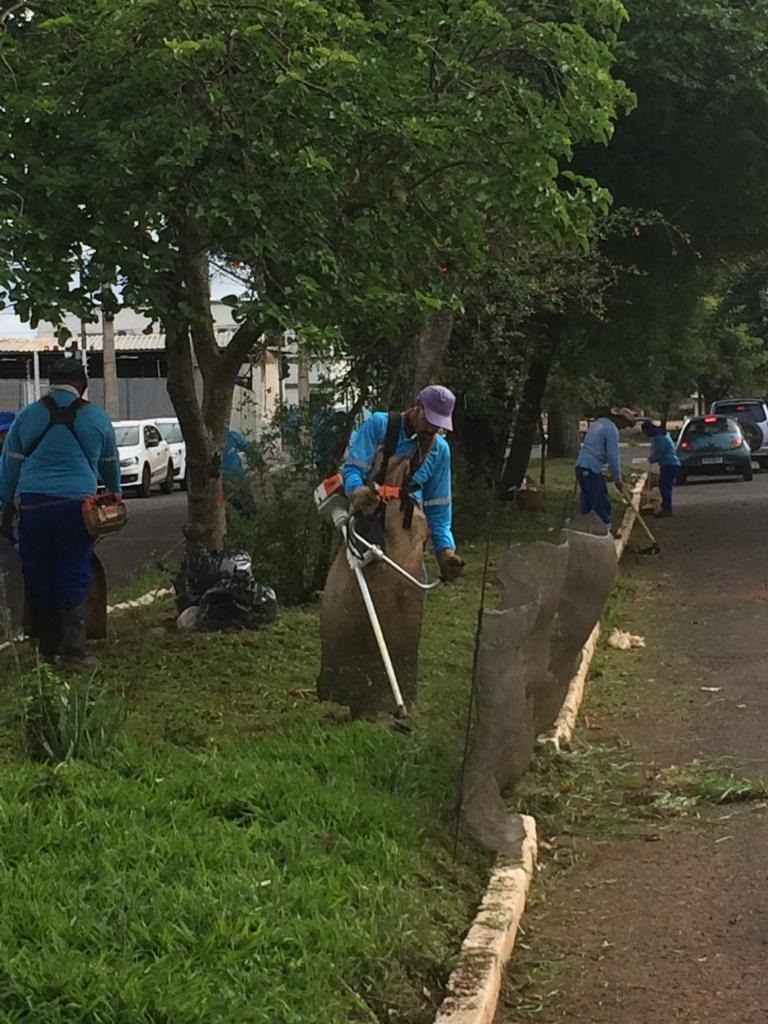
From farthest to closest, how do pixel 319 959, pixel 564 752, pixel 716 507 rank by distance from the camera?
pixel 716 507, pixel 564 752, pixel 319 959

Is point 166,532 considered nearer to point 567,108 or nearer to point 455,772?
point 567,108

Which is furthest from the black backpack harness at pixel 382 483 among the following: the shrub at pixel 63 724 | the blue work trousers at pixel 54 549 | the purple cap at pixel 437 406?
the blue work trousers at pixel 54 549

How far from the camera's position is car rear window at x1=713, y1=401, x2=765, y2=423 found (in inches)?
1508

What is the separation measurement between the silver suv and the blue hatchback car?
10.6ft

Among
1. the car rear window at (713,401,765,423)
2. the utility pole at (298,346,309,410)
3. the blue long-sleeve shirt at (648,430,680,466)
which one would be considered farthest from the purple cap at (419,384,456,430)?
the car rear window at (713,401,765,423)

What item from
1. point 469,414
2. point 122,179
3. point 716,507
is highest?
point 122,179

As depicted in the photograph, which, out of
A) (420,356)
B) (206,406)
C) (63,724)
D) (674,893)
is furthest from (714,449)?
(63,724)

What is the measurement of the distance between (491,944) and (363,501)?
2.67 meters

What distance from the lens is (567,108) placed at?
874 centimetres

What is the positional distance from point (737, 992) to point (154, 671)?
4514 mm

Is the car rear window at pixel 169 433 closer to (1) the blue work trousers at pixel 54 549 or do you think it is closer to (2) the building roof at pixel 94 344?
(2) the building roof at pixel 94 344

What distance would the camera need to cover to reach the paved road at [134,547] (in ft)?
28.3

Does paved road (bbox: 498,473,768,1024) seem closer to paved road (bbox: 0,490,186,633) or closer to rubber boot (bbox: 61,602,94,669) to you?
rubber boot (bbox: 61,602,94,669)

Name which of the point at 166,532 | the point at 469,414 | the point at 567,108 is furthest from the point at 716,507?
the point at 567,108
